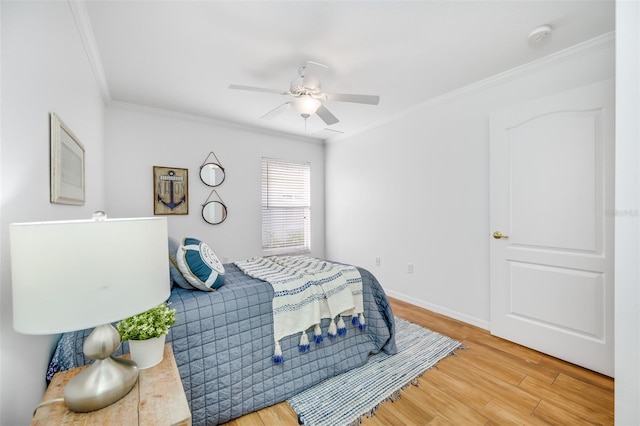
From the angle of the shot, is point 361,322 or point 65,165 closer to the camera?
point 65,165

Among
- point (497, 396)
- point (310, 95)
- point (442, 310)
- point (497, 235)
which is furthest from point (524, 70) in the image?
point (497, 396)

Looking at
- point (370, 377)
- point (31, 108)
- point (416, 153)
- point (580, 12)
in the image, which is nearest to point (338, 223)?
point (416, 153)

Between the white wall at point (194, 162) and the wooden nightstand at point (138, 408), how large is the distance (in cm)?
263

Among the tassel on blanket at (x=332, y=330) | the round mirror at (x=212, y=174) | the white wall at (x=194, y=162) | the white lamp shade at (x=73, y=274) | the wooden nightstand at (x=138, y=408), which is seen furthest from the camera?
the round mirror at (x=212, y=174)

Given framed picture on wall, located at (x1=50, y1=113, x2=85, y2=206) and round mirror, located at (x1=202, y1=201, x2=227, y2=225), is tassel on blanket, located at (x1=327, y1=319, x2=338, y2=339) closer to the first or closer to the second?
framed picture on wall, located at (x1=50, y1=113, x2=85, y2=206)

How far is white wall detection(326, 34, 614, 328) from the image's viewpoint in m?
2.36

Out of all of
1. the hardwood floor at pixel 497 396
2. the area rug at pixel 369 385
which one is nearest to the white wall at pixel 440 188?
the hardwood floor at pixel 497 396

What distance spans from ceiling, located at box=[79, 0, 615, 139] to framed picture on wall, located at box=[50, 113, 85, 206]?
81 centimetres

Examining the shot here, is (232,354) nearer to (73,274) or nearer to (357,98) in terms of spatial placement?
(73,274)

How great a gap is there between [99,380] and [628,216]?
2099 mm

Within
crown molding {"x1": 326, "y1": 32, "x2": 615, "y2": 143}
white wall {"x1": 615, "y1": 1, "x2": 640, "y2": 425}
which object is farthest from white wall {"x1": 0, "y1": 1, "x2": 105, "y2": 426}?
crown molding {"x1": 326, "y1": 32, "x2": 615, "y2": 143}

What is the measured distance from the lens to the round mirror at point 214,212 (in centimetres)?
363

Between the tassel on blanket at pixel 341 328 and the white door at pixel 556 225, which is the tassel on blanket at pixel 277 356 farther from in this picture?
the white door at pixel 556 225

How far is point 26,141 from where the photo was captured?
102 centimetres
